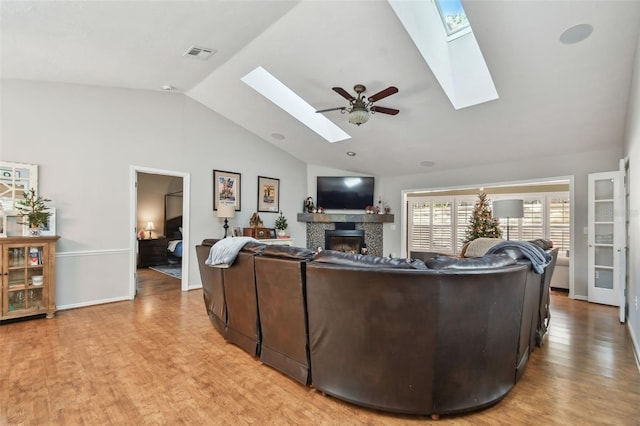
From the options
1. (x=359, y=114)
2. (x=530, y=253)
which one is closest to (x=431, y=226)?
(x=359, y=114)

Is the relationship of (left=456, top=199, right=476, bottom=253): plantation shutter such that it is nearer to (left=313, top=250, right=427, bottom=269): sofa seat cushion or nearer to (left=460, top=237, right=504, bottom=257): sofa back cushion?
(left=460, top=237, right=504, bottom=257): sofa back cushion

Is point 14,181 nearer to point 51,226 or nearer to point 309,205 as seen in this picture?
point 51,226

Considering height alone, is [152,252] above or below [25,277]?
below

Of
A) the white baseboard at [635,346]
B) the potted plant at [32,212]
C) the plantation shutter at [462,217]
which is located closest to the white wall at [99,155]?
the potted plant at [32,212]

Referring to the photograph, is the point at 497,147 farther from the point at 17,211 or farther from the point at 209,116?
the point at 17,211

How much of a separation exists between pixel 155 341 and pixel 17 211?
244cm

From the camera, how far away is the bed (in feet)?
24.7

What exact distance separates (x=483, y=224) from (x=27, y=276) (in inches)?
287

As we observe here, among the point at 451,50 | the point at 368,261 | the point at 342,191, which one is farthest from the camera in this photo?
the point at 342,191

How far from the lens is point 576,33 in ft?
9.19

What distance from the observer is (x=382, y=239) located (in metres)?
7.50

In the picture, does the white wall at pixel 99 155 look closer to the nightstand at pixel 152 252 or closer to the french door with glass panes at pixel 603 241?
the nightstand at pixel 152 252

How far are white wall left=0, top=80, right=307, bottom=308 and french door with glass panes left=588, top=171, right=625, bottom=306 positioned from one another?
6013 mm

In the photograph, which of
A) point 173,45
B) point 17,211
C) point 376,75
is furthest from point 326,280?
point 17,211
